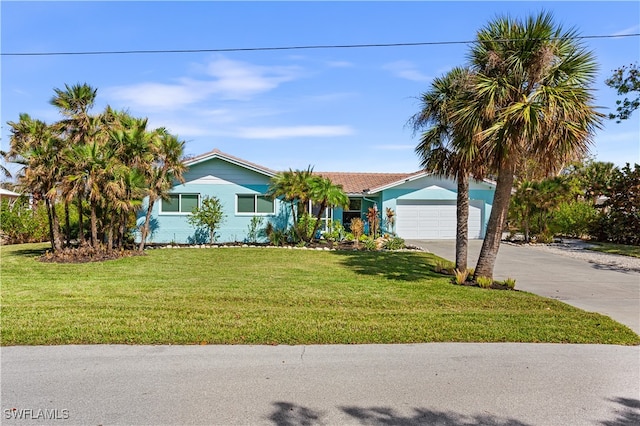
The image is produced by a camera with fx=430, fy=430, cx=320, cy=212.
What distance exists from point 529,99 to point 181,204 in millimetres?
15435

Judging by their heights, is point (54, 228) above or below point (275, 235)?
above

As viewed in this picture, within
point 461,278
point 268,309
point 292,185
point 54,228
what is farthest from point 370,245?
point 54,228

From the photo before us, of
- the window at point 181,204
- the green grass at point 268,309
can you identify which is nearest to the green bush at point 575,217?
the green grass at point 268,309

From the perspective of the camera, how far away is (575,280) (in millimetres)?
11586

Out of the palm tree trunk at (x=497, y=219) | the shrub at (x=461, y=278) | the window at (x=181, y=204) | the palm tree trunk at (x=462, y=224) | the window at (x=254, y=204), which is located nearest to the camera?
the palm tree trunk at (x=497, y=219)

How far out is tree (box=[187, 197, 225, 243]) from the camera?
19000 mm

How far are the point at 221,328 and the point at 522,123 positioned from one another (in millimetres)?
7171

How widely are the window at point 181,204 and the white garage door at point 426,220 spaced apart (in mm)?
10815

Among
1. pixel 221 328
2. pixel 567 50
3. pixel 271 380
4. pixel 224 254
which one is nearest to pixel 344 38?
pixel 567 50

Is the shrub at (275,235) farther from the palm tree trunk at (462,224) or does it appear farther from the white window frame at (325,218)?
the palm tree trunk at (462,224)

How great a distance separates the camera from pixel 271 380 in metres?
4.53

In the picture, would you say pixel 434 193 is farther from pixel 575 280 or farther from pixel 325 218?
pixel 575 280

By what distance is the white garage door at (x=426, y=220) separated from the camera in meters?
23.8

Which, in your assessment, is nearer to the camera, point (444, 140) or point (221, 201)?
point (444, 140)
